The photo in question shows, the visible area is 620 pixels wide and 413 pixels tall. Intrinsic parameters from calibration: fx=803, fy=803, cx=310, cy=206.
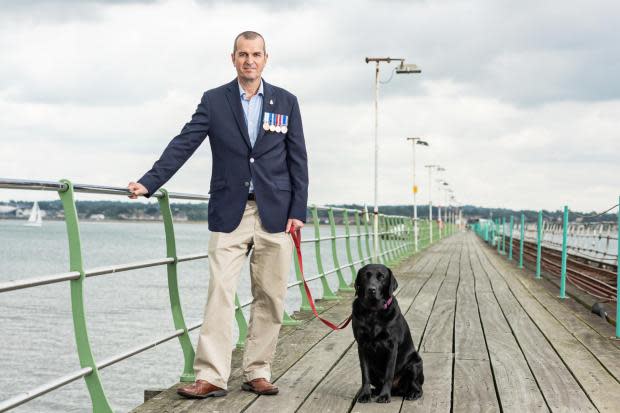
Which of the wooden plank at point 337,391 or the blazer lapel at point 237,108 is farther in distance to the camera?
the blazer lapel at point 237,108

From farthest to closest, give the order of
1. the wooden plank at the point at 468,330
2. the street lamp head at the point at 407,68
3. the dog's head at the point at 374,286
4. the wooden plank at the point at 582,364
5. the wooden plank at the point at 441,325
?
the street lamp head at the point at 407,68 < the wooden plank at the point at 441,325 < the wooden plank at the point at 468,330 < the wooden plank at the point at 582,364 < the dog's head at the point at 374,286

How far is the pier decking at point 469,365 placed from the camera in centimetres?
444

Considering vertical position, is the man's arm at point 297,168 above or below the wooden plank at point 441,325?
above

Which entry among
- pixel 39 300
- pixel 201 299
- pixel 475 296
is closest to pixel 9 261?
pixel 39 300

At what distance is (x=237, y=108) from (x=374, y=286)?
4.09ft

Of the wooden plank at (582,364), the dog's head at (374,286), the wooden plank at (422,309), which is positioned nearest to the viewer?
the dog's head at (374,286)

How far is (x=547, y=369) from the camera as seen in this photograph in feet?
18.3

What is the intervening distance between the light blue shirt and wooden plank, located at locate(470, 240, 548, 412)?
6.78 ft

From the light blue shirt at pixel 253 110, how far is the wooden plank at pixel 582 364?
246cm

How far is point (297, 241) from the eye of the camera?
15.8 feet

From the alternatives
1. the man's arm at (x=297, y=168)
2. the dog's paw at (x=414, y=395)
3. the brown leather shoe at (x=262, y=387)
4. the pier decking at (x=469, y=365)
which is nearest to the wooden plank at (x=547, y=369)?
the pier decking at (x=469, y=365)

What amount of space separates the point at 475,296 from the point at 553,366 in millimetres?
5512

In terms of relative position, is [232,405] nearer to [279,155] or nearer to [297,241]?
[297,241]

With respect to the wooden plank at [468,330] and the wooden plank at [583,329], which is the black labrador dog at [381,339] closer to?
the wooden plank at [468,330]
